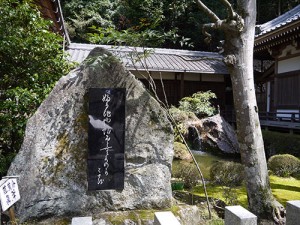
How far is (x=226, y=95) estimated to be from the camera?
18984mm

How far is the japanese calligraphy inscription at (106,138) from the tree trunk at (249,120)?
5.79 feet

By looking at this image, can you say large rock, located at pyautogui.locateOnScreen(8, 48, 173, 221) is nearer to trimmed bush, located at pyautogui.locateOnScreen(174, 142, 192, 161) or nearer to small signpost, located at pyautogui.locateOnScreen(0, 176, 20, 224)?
small signpost, located at pyautogui.locateOnScreen(0, 176, 20, 224)

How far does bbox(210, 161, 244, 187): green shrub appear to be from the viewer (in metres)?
6.51

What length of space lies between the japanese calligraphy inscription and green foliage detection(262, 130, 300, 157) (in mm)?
8147

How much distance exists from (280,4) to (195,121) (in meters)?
20.8

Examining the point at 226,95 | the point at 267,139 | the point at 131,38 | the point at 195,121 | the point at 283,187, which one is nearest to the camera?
the point at 131,38


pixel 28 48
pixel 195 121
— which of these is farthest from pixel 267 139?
pixel 28 48

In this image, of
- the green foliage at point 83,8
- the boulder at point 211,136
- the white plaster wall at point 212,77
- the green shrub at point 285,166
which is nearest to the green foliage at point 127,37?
the green shrub at point 285,166

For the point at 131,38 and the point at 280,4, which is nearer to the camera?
the point at 131,38

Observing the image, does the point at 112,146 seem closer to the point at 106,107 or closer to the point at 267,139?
the point at 106,107

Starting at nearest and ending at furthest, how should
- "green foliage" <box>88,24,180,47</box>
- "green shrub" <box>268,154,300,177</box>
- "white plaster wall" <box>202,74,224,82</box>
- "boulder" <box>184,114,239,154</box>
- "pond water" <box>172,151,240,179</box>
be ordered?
"green foliage" <box>88,24,180,47</box> < "green shrub" <box>268,154,300,177</box> < "pond water" <box>172,151,240,179</box> < "boulder" <box>184,114,239,154</box> < "white plaster wall" <box>202,74,224,82</box>

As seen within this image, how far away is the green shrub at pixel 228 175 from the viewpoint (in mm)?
6508

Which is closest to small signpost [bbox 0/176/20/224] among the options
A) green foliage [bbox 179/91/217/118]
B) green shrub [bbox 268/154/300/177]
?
green shrub [bbox 268/154/300/177]

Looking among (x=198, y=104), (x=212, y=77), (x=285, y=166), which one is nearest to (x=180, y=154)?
(x=285, y=166)
